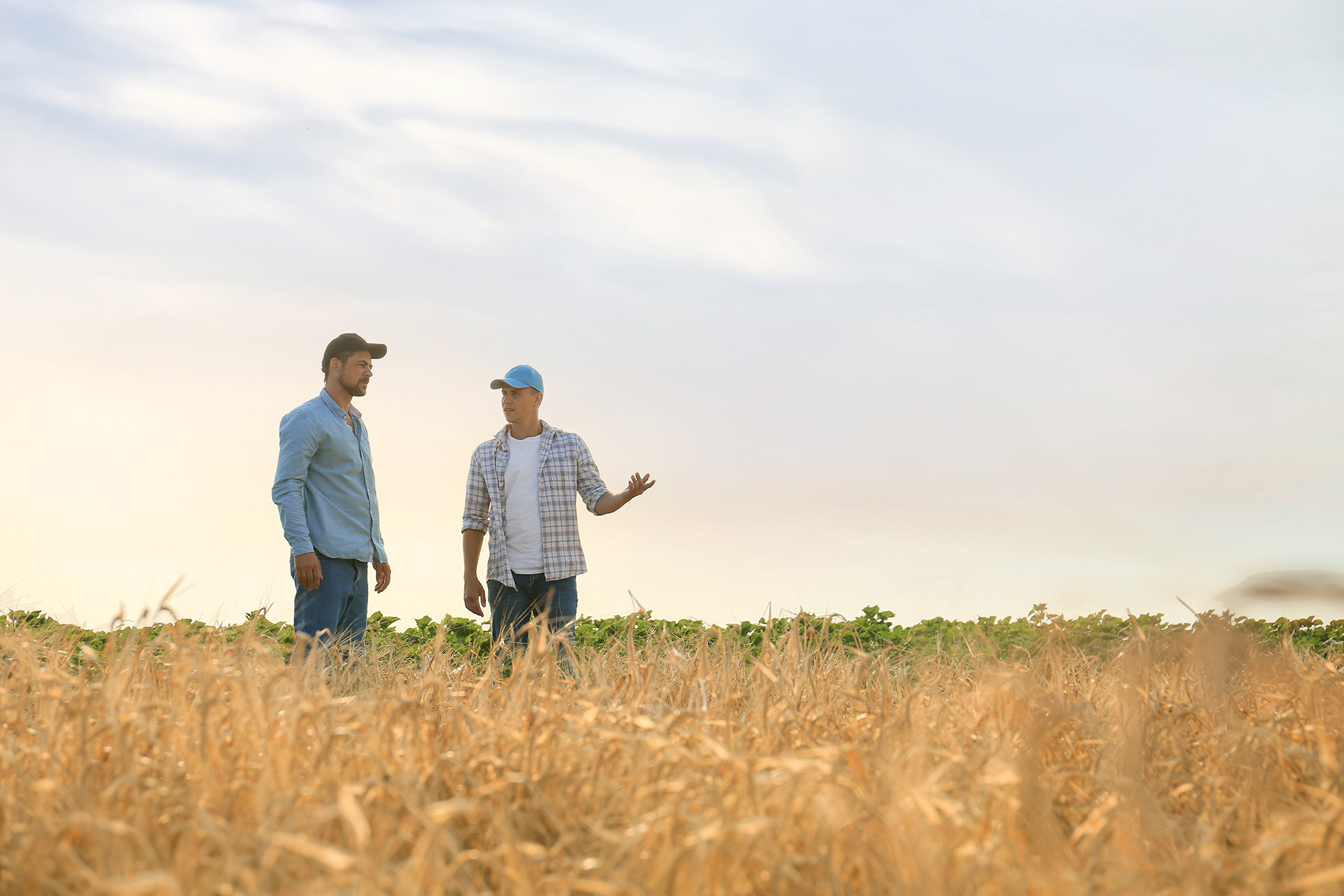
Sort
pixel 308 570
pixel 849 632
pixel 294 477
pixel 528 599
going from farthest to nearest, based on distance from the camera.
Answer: pixel 849 632, pixel 528 599, pixel 294 477, pixel 308 570

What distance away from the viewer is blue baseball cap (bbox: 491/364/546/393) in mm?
7027

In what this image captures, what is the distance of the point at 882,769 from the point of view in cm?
266

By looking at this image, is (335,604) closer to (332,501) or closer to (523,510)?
(332,501)

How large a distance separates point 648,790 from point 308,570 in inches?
166

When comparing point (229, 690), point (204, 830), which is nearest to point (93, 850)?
point (204, 830)

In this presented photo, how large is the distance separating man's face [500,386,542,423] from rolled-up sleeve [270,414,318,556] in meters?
1.40

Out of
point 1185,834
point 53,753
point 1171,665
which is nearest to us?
point 1185,834

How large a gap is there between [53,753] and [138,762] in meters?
0.36

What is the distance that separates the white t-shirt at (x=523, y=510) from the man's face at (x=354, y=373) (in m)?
1.15

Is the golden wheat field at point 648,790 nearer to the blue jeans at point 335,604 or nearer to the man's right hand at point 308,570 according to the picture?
the man's right hand at point 308,570

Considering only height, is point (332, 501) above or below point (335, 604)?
above

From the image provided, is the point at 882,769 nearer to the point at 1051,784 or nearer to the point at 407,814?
the point at 1051,784

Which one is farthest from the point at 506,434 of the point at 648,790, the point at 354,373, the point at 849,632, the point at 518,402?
the point at 648,790

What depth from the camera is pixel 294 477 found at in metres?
6.18
